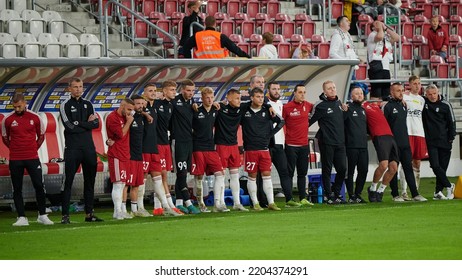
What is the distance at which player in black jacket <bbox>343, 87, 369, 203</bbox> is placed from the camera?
19.2 metres

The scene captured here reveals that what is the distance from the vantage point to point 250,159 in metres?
18.1

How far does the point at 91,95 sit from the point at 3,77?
1624mm

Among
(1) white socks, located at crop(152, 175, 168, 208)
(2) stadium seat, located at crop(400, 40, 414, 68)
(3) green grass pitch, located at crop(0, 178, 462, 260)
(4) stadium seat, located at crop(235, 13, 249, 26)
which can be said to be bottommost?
(3) green grass pitch, located at crop(0, 178, 462, 260)

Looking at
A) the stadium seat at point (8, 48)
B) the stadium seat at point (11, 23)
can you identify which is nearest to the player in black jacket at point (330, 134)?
the stadium seat at point (8, 48)

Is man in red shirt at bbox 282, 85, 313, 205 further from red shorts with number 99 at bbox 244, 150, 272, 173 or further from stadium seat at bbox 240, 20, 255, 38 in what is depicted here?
stadium seat at bbox 240, 20, 255, 38

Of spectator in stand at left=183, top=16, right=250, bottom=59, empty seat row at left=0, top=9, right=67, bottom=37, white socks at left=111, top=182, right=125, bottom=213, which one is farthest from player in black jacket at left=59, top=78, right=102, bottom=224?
empty seat row at left=0, top=9, right=67, bottom=37

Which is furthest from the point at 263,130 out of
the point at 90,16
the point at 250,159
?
the point at 90,16

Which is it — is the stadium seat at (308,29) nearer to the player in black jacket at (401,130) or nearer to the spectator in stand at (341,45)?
the spectator in stand at (341,45)

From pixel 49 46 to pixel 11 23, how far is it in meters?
1.21

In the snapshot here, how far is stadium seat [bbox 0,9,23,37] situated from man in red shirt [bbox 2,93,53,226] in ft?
19.6

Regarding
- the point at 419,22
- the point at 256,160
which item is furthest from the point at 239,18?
the point at 256,160

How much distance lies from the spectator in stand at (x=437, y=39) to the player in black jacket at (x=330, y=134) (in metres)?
9.97

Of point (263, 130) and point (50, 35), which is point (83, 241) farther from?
point (50, 35)

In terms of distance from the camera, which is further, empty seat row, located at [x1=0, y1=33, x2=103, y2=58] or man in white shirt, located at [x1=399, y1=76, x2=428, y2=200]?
empty seat row, located at [x1=0, y1=33, x2=103, y2=58]
